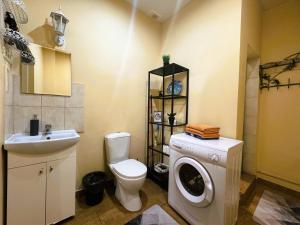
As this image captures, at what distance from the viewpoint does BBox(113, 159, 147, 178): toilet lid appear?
1.52 m

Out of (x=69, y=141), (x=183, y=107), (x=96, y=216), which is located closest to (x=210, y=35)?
(x=183, y=107)

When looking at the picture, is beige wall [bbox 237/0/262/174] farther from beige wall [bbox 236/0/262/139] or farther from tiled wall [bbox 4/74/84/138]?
tiled wall [bbox 4/74/84/138]

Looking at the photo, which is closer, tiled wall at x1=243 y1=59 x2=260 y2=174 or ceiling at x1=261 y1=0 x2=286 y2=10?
ceiling at x1=261 y1=0 x2=286 y2=10

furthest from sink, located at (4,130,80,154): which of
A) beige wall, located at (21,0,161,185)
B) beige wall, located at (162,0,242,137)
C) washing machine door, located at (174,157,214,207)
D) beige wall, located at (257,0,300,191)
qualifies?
beige wall, located at (257,0,300,191)

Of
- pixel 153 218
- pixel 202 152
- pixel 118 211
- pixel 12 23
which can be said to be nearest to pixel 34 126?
pixel 12 23

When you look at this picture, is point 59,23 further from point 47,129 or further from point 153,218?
point 153,218

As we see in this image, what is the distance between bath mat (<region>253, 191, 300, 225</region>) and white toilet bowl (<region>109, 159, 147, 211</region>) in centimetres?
122

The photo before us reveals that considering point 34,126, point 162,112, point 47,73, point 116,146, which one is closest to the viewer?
point 34,126

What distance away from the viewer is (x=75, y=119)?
169 centimetres

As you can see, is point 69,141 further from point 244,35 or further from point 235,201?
point 244,35

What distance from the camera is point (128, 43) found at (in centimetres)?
210

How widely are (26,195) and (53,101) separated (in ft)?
2.89

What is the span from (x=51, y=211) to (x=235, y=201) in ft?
5.49

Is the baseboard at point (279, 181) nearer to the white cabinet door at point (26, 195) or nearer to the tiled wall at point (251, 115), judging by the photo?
the tiled wall at point (251, 115)
